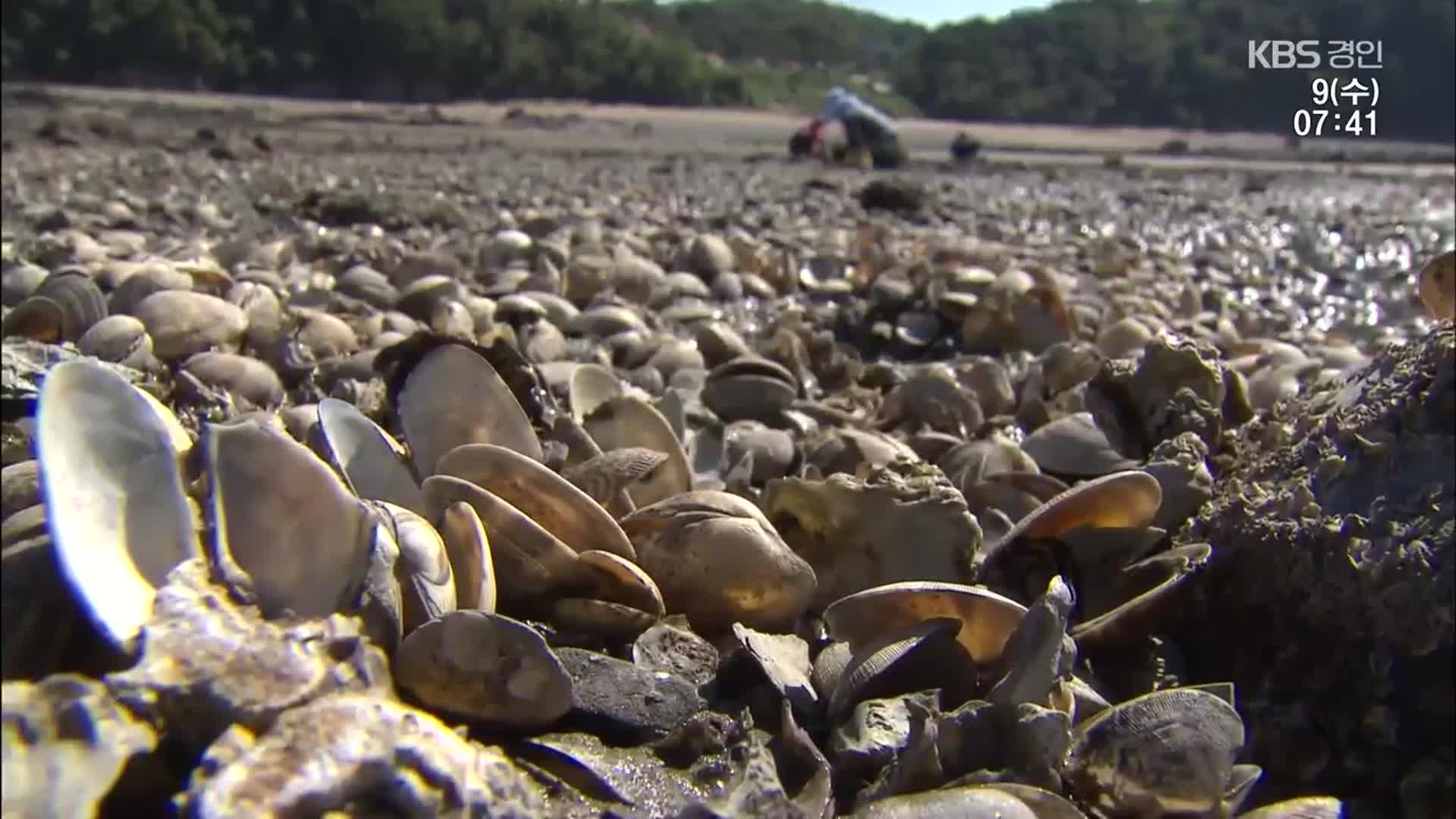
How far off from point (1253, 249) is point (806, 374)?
20.7 feet

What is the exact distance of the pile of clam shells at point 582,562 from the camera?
1.16m

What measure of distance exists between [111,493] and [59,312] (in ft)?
6.50

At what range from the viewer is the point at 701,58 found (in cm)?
5612

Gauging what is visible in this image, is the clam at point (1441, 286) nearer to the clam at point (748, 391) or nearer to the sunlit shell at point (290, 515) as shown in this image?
the clam at point (748, 391)

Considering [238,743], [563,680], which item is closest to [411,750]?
[238,743]

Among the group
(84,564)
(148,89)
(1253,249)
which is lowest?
(1253,249)

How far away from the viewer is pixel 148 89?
1319 inches

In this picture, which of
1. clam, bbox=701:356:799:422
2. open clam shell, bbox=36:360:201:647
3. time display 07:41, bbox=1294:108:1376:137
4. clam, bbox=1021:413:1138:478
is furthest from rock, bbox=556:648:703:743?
time display 07:41, bbox=1294:108:1376:137

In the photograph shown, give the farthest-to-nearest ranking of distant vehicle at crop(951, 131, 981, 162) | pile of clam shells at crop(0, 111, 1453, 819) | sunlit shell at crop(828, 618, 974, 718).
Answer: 1. distant vehicle at crop(951, 131, 981, 162)
2. sunlit shell at crop(828, 618, 974, 718)
3. pile of clam shells at crop(0, 111, 1453, 819)

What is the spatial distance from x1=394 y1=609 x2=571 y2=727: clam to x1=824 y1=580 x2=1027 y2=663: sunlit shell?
1.74 ft

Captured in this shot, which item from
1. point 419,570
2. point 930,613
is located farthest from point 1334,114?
point 419,570

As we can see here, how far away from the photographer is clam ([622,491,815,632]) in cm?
183

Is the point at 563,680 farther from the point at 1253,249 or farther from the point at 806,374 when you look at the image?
the point at 1253,249

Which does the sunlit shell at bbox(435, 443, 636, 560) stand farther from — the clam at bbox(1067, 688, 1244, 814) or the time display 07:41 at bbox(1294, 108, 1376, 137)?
the time display 07:41 at bbox(1294, 108, 1376, 137)
